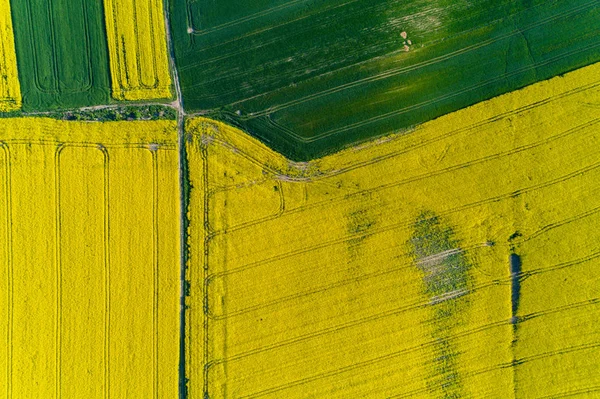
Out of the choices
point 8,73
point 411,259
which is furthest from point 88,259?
point 411,259

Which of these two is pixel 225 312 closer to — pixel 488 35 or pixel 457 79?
pixel 457 79

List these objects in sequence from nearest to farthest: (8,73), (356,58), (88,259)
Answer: (88,259), (8,73), (356,58)

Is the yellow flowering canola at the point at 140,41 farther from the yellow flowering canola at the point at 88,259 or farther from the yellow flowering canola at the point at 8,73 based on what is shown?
the yellow flowering canola at the point at 8,73

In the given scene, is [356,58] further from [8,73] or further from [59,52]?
[8,73]

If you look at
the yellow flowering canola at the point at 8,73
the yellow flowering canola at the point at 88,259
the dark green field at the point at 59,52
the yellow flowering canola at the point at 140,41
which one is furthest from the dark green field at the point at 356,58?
the yellow flowering canola at the point at 8,73

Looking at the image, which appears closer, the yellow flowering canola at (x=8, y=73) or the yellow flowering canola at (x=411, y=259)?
the yellow flowering canola at (x=411, y=259)

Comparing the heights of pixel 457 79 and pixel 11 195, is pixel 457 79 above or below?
above

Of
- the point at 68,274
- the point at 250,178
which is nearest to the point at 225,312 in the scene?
the point at 250,178
